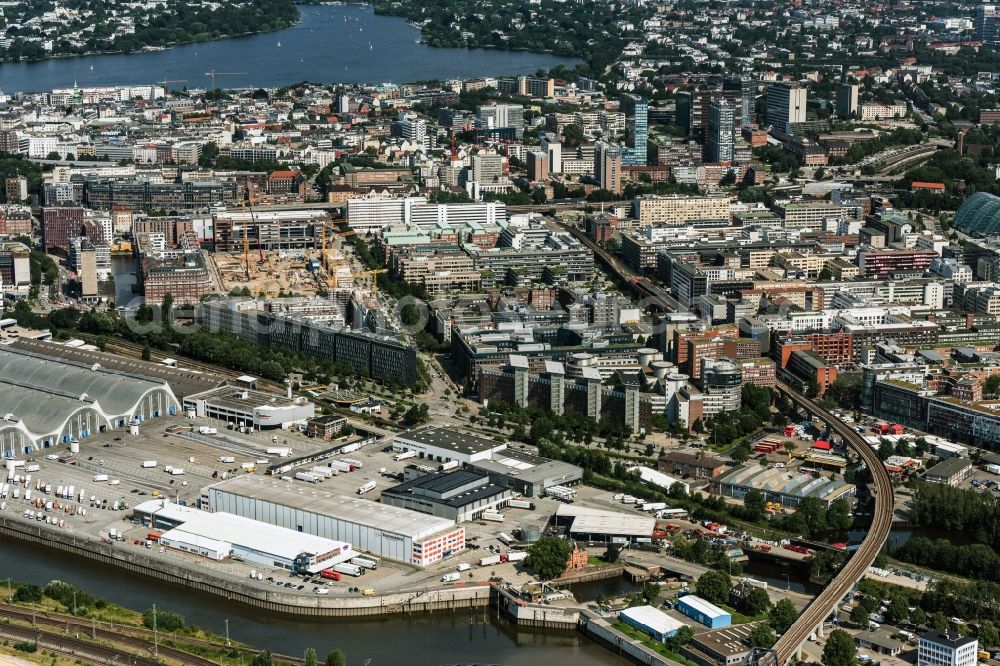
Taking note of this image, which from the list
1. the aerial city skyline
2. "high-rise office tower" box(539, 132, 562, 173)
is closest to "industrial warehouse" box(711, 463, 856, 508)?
the aerial city skyline

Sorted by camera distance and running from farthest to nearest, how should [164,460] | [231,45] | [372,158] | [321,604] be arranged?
1. [231,45]
2. [372,158]
3. [164,460]
4. [321,604]

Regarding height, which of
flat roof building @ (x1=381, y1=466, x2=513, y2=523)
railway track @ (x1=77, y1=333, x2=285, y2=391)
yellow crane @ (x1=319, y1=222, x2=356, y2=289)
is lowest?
flat roof building @ (x1=381, y1=466, x2=513, y2=523)

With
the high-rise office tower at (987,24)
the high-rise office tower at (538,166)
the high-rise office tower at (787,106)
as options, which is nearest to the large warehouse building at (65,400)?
the high-rise office tower at (538,166)

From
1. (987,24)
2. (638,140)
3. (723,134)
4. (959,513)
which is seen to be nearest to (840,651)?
(959,513)

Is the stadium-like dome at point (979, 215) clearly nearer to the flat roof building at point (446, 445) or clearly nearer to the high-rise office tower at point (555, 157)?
the high-rise office tower at point (555, 157)

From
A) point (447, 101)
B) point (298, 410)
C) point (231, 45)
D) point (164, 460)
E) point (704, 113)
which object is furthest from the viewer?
point (231, 45)

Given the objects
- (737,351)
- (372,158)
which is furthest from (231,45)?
(737,351)

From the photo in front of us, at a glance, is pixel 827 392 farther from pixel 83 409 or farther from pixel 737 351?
pixel 83 409

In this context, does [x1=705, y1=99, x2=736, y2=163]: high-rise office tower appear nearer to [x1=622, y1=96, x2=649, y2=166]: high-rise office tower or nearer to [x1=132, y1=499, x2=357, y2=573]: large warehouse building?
[x1=622, y1=96, x2=649, y2=166]: high-rise office tower
